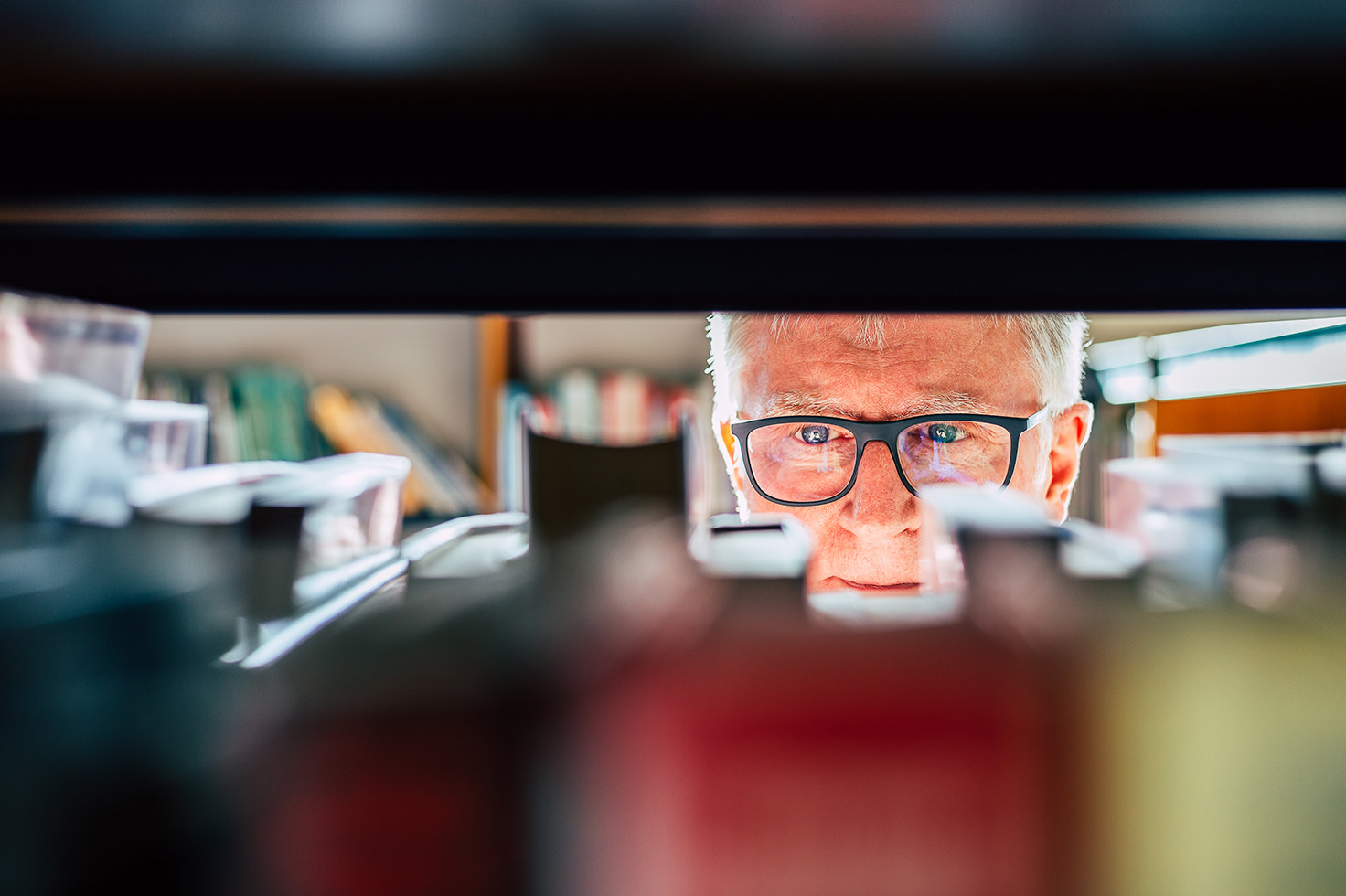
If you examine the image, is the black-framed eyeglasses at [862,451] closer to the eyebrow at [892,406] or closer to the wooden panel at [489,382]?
the eyebrow at [892,406]

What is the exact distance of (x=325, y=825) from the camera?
11.6 inches

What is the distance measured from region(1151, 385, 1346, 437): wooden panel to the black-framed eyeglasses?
97mm

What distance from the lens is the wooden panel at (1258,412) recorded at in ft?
1.51

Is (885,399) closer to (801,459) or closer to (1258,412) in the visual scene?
(801,459)

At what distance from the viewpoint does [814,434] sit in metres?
0.57

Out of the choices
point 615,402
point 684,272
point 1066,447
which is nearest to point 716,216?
point 684,272

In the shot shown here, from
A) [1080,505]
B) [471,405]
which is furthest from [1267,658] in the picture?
[471,405]

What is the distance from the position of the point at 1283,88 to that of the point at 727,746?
36 centimetres

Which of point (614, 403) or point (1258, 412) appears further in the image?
point (614, 403)

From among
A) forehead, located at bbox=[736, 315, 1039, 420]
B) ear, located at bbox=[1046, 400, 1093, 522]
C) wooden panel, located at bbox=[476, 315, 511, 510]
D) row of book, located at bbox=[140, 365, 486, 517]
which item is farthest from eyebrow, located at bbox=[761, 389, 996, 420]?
wooden panel, located at bbox=[476, 315, 511, 510]

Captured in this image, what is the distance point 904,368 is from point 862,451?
9 cm

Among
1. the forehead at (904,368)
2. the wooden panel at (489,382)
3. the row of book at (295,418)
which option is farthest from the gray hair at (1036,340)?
the wooden panel at (489,382)

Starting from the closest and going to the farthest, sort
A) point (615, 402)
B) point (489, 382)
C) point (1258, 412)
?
point (1258, 412)
point (489, 382)
point (615, 402)

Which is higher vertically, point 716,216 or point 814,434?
point 716,216
